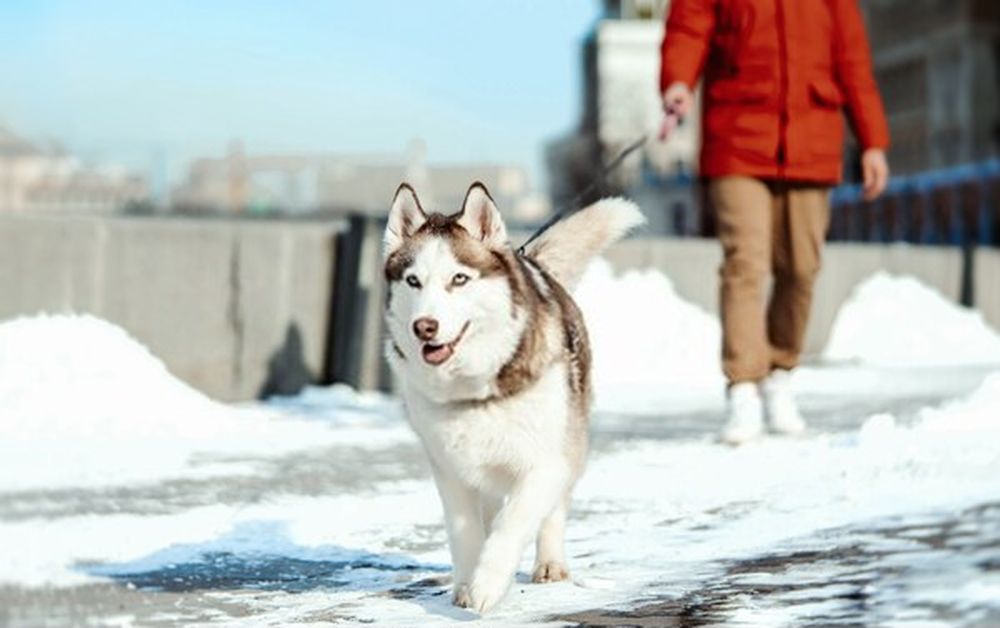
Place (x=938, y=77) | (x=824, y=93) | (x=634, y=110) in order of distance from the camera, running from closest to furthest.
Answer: (x=824, y=93)
(x=938, y=77)
(x=634, y=110)

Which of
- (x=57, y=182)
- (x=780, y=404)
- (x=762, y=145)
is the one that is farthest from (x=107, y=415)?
(x=57, y=182)

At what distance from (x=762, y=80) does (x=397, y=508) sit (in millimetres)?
2934

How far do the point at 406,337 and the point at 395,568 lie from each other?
994mm

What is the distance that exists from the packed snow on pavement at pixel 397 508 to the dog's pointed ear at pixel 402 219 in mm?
899

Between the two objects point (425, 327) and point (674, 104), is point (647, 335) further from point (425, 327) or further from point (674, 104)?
point (425, 327)

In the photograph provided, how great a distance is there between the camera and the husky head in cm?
450

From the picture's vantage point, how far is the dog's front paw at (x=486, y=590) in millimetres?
4371

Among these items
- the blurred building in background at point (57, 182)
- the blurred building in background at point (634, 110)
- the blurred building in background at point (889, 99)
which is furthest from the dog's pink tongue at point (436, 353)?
the blurred building in background at point (634, 110)

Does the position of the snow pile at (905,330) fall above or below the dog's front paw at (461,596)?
below

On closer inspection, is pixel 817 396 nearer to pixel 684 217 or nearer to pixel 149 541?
pixel 149 541

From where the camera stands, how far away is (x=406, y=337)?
4586mm

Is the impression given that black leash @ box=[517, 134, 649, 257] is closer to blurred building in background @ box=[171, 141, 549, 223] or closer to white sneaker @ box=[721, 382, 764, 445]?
white sneaker @ box=[721, 382, 764, 445]

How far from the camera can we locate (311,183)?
161ft

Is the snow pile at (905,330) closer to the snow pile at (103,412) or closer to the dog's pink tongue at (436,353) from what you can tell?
the snow pile at (103,412)
